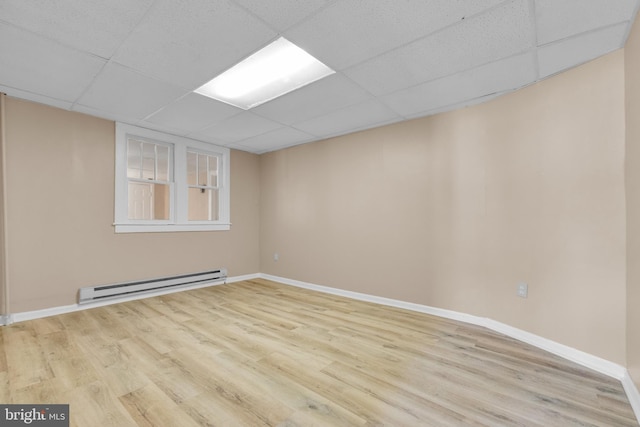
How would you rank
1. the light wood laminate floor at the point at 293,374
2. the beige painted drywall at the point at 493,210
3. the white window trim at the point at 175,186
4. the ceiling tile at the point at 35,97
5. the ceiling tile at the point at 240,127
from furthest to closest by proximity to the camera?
the white window trim at the point at 175,186
the ceiling tile at the point at 240,127
the ceiling tile at the point at 35,97
the beige painted drywall at the point at 493,210
the light wood laminate floor at the point at 293,374

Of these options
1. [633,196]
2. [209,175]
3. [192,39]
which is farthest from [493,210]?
[209,175]

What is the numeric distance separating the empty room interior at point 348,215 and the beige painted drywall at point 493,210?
0.8 inches

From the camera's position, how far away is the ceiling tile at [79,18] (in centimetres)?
171

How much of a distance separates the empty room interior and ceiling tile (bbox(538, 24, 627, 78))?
17mm

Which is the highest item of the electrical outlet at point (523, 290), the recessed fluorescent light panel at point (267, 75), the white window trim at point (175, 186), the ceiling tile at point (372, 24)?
the recessed fluorescent light panel at point (267, 75)

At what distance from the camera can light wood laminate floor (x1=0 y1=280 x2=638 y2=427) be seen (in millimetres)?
1672

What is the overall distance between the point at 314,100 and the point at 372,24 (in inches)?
50.1

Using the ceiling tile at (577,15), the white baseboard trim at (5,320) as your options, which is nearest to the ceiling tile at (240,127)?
the ceiling tile at (577,15)

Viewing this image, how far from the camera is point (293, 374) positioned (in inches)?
82.8

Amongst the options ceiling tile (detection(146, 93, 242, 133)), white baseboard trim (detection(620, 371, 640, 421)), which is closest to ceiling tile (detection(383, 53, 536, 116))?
ceiling tile (detection(146, 93, 242, 133))

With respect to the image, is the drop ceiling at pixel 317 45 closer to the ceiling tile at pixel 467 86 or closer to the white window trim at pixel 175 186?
the ceiling tile at pixel 467 86

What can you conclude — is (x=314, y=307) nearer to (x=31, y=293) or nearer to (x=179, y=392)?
Answer: (x=179, y=392)

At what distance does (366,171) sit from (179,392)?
130 inches

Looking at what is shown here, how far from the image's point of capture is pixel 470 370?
2160 mm
